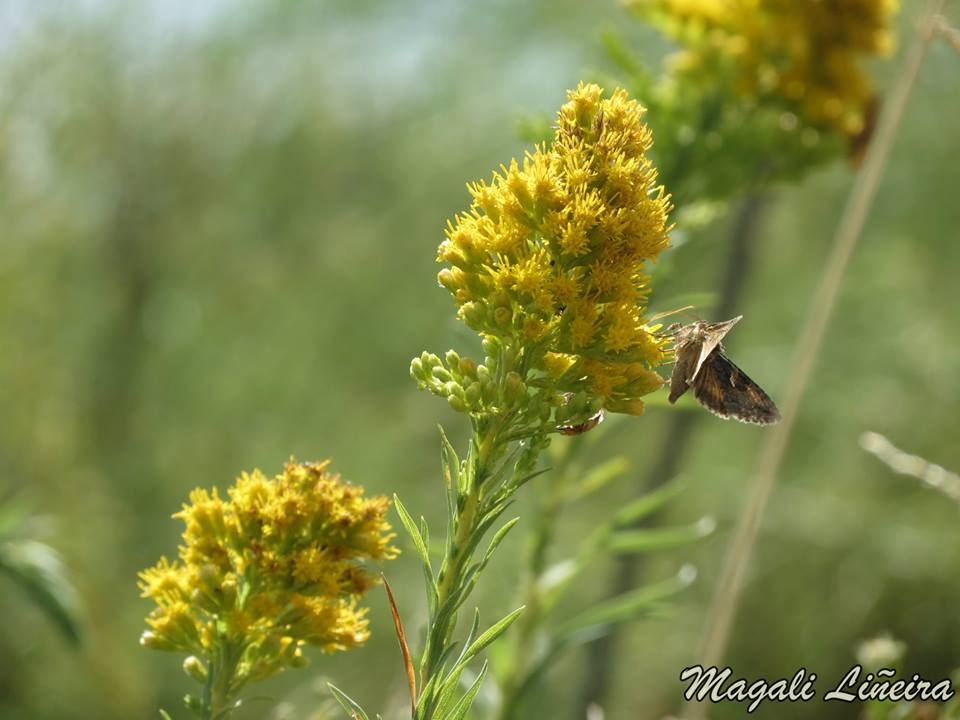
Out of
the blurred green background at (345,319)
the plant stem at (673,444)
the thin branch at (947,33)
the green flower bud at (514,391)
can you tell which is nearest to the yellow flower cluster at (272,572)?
the green flower bud at (514,391)

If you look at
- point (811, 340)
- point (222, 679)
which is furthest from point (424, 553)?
point (811, 340)

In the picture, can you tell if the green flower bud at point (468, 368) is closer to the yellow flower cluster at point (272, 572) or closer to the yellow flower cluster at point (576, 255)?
the yellow flower cluster at point (576, 255)

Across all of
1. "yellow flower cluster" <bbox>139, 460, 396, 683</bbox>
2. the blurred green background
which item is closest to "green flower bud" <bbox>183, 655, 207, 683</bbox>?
"yellow flower cluster" <bbox>139, 460, 396, 683</bbox>

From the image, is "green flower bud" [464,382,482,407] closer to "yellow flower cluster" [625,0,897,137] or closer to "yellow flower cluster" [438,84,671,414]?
"yellow flower cluster" [438,84,671,414]

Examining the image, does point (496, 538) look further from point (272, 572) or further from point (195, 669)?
point (195, 669)

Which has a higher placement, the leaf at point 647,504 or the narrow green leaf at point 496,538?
the leaf at point 647,504

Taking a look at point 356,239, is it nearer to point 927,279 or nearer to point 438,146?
point 438,146

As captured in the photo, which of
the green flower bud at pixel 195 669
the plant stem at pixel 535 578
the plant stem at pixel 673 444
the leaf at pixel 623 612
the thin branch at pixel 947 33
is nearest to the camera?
the green flower bud at pixel 195 669

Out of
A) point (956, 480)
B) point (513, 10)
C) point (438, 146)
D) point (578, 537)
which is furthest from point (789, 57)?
point (513, 10)
